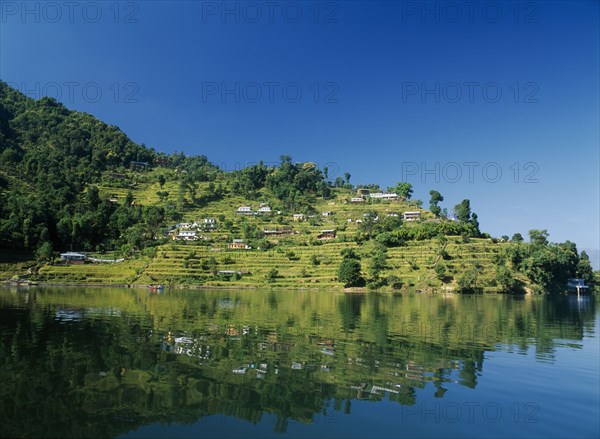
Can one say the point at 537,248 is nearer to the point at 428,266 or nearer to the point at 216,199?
the point at 428,266

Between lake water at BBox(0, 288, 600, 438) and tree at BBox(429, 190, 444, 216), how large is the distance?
4248 inches

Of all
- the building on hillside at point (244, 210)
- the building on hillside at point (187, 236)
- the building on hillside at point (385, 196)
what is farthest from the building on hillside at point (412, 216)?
the building on hillside at point (187, 236)

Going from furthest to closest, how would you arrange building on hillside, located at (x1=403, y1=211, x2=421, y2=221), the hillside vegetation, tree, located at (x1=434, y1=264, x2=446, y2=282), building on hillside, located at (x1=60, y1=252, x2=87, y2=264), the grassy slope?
1. building on hillside, located at (x1=403, y1=211, x2=421, y2=221)
2. building on hillside, located at (x1=60, y1=252, x2=87, y2=264)
3. the hillside vegetation
4. the grassy slope
5. tree, located at (x1=434, y1=264, x2=446, y2=282)

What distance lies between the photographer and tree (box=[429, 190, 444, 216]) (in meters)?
131

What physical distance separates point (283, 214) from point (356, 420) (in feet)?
436

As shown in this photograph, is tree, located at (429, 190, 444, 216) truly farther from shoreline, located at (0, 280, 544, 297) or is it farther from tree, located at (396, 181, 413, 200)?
shoreline, located at (0, 280, 544, 297)

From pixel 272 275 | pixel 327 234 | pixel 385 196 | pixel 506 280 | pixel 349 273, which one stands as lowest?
pixel 272 275

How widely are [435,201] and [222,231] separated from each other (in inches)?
3056

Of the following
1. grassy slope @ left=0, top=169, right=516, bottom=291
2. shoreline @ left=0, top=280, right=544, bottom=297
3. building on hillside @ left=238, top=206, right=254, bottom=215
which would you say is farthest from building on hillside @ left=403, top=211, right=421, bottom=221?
building on hillside @ left=238, top=206, right=254, bottom=215

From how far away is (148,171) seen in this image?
182 meters

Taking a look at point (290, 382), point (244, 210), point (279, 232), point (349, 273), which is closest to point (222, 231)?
point (279, 232)

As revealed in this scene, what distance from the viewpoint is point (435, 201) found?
138375 mm

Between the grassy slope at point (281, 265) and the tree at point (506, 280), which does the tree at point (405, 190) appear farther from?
the tree at point (506, 280)

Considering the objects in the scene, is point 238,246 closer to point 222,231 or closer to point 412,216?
point 222,231
